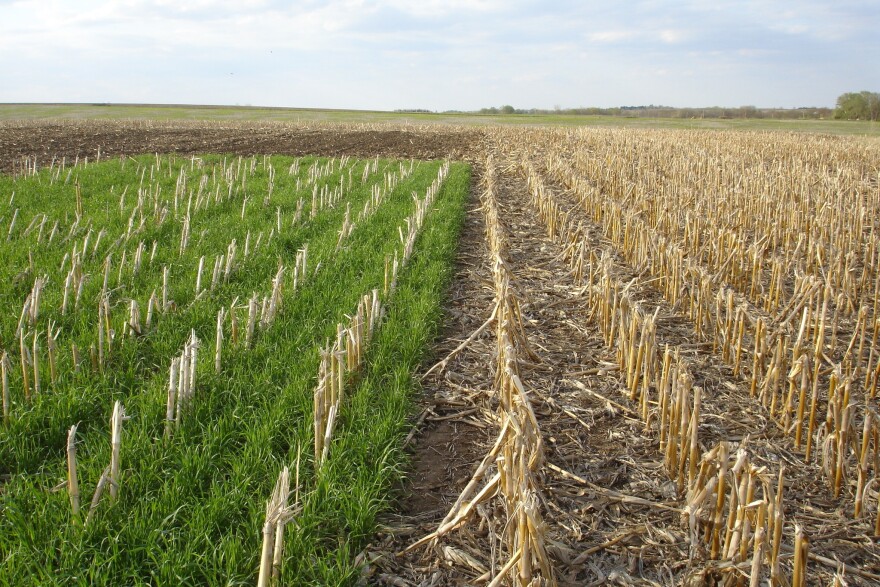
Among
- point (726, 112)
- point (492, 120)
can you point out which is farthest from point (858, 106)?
point (492, 120)

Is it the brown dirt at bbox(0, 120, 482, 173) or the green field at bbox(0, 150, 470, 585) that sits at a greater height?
the brown dirt at bbox(0, 120, 482, 173)

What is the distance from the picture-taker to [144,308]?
225 inches

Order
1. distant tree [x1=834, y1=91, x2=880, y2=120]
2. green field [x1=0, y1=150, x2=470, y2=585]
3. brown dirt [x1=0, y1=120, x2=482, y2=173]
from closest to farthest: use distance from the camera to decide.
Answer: green field [x1=0, y1=150, x2=470, y2=585]
brown dirt [x1=0, y1=120, x2=482, y2=173]
distant tree [x1=834, y1=91, x2=880, y2=120]

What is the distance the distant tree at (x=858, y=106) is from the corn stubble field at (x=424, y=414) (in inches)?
2922

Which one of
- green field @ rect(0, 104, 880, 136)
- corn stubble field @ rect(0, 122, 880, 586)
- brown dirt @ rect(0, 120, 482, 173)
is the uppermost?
green field @ rect(0, 104, 880, 136)

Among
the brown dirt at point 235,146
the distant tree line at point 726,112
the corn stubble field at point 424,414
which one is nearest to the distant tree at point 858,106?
the distant tree line at point 726,112

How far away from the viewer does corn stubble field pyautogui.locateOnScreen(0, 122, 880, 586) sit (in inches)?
116

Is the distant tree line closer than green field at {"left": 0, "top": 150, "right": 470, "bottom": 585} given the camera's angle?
No

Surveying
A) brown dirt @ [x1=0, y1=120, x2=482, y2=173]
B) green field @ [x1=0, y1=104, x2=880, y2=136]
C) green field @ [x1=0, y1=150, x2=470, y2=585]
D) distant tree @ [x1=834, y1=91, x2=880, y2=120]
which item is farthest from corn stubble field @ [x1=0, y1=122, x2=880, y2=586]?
distant tree @ [x1=834, y1=91, x2=880, y2=120]

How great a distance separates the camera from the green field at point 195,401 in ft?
9.49

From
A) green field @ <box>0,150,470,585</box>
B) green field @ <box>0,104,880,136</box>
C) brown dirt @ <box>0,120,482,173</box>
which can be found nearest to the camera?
green field @ <box>0,150,470,585</box>

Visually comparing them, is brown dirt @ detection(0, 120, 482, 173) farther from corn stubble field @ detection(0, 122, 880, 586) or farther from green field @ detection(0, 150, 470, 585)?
green field @ detection(0, 150, 470, 585)

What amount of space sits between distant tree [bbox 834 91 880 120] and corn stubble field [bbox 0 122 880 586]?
74226mm

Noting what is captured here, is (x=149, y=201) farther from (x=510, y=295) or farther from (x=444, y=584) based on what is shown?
(x=444, y=584)
